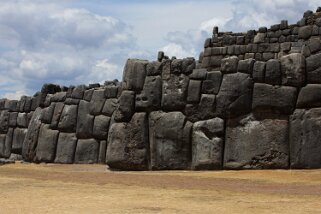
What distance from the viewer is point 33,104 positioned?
71.4 feet

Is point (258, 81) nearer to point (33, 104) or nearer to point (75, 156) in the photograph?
point (75, 156)

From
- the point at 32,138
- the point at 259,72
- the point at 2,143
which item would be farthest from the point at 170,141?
the point at 2,143

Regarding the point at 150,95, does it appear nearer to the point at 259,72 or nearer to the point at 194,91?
the point at 194,91

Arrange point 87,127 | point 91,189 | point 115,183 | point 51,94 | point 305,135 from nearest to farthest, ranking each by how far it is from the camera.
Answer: point 91,189 < point 115,183 < point 305,135 < point 87,127 < point 51,94

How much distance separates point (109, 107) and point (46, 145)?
319 cm

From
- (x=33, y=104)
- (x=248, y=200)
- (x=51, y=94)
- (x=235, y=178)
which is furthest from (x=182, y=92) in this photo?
(x=33, y=104)

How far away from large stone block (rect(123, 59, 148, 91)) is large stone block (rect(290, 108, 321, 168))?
433cm

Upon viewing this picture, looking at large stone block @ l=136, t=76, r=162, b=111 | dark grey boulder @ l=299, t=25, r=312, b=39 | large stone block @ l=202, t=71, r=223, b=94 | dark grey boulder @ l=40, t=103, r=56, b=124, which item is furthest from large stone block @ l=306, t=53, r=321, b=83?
dark grey boulder @ l=40, t=103, r=56, b=124

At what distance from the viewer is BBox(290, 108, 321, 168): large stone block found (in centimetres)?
1227

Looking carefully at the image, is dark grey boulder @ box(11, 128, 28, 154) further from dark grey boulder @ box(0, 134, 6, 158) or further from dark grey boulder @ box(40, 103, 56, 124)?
dark grey boulder @ box(40, 103, 56, 124)

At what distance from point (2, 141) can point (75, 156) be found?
6642mm

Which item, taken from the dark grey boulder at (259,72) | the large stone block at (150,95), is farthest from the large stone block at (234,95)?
the large stone block at (150,95)

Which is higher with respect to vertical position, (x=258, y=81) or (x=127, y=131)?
(x=258, y=81)

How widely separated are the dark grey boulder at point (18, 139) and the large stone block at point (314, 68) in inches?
512
